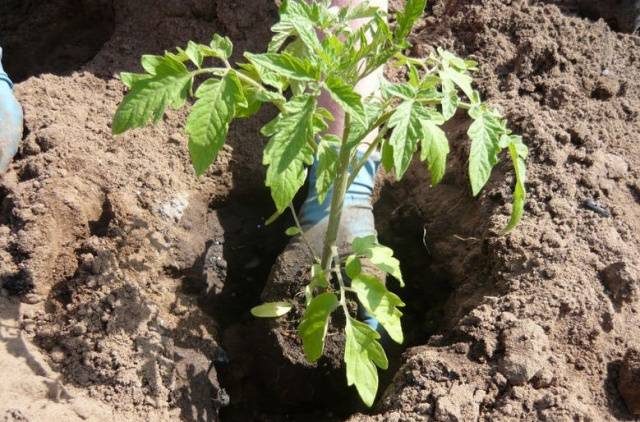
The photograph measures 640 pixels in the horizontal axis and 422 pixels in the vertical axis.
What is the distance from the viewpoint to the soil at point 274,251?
4.77 feet

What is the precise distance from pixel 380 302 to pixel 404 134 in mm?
414

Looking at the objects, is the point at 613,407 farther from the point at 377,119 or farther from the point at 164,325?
the point at 164,325

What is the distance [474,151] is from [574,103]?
944 millimetres

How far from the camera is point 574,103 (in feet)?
6.64

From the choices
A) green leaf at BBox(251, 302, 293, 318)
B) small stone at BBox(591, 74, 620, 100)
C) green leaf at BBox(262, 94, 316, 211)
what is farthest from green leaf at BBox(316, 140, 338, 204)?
small stone at BBox(591, 74, 620, 100)

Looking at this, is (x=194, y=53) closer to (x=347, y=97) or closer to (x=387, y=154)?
(x=347, y=97)

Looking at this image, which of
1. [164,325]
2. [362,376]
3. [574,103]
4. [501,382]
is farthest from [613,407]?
[164,325]

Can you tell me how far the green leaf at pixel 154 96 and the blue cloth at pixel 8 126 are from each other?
714mm

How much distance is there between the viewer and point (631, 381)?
4.85 feet

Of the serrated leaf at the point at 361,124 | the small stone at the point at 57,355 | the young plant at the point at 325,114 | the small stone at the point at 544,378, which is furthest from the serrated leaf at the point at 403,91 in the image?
the small stone at the point at 57,355

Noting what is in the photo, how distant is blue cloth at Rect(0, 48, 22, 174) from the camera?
174 centimetres

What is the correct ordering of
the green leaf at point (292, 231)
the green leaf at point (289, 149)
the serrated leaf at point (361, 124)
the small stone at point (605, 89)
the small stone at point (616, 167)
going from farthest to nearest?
1. the small stone at point (605, 89)
2. the small stone at point (616, 167)
3. the green leaf at point (292, 231)
4. the serrated leaf at point (361, 124)
5. the green leaf at point (289, 149)

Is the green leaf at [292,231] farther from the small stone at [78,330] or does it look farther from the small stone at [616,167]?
the small stone at [616,167]

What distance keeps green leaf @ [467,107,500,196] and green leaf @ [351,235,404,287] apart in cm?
29
